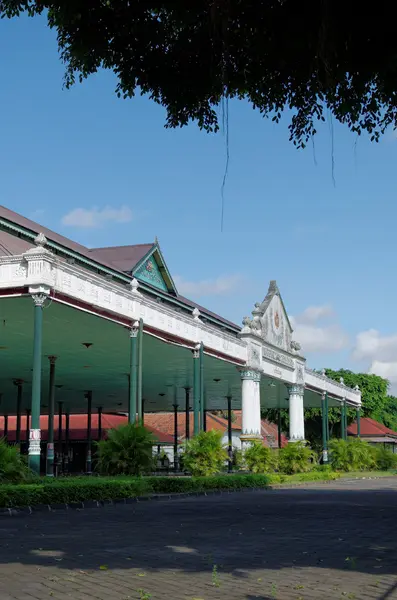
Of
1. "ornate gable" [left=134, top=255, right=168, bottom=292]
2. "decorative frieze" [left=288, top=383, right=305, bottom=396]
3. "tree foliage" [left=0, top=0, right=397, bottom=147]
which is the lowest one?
"decorative frieze" [left=288, top=383, right=305, bottom=396]

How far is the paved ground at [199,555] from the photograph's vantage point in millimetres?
6355

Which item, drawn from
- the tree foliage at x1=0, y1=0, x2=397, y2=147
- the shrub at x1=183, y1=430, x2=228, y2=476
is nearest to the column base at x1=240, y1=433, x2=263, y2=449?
the shrub at x1=183, y1=430, x2=228, y2=476

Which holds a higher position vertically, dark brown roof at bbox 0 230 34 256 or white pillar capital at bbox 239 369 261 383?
dark brown roof at bbox 0 230 34 256

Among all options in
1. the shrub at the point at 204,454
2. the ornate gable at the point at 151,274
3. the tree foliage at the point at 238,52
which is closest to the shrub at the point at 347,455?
the ornate gable at the point at 151,274

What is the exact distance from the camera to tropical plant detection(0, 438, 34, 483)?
15.8 metres

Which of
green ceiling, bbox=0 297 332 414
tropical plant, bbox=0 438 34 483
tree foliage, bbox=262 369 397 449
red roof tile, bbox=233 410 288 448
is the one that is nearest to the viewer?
tropical plant, bbox=0 438 34 483

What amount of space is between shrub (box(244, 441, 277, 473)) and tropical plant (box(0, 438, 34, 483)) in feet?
45.6

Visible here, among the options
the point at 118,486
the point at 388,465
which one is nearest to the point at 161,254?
the point at 118,486

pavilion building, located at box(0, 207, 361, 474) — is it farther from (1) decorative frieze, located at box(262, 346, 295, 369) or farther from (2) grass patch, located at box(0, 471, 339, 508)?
(2) grass patch, located at box(0, 471, 339, 508)

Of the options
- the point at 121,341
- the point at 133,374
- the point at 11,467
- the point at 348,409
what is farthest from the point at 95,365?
the point at 348,409

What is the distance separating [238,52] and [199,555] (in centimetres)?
549

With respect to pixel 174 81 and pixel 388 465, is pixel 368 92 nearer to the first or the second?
pixel 174 81

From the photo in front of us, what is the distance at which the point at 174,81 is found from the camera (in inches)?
325

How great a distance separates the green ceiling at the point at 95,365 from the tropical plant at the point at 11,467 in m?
3.94
